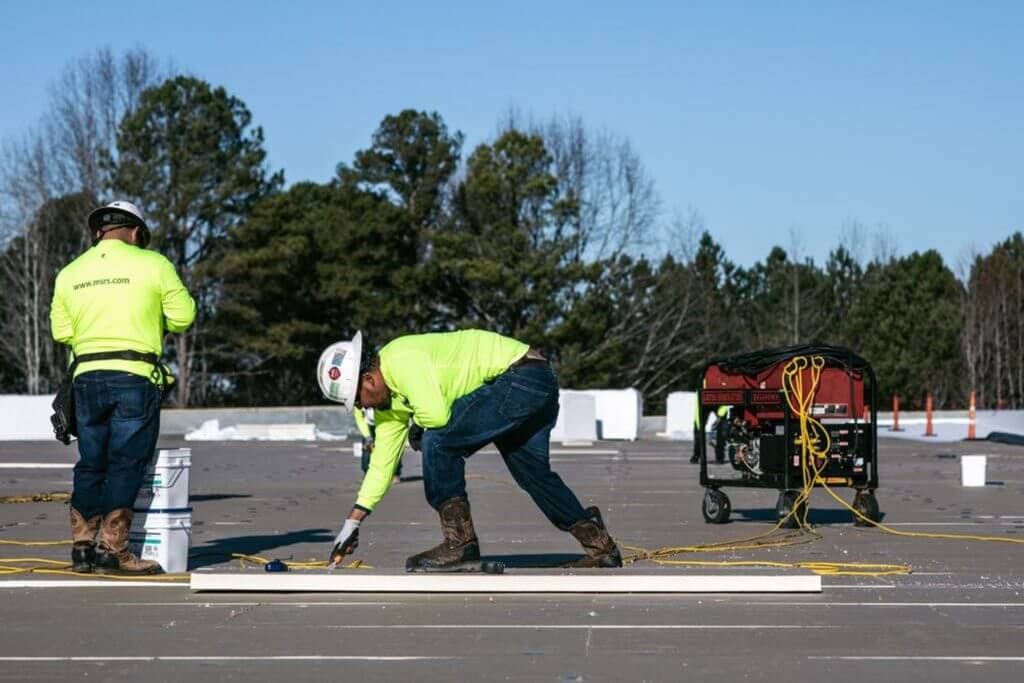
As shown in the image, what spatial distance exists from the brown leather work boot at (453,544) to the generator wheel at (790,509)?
5.55 m

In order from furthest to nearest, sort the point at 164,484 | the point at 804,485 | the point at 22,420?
the point at 22,420 → the point at 804,485 → the point at 164,484

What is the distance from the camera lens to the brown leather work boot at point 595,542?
10406mm

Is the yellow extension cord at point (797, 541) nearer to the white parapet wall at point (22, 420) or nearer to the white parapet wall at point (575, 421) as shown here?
the white parapet wall at point (575, 421)

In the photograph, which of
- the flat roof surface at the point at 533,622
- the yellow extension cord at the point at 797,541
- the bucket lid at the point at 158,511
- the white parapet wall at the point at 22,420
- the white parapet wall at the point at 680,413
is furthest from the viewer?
the white parapet wall at the point at 680,413

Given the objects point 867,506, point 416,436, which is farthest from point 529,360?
point 867,506

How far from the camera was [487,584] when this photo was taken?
9.59m

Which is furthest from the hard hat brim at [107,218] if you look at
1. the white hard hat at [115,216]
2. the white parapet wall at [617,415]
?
the white parapet wall at [617,415]

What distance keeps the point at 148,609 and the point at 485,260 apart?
184 feet

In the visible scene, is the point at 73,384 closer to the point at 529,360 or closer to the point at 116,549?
the point at 116,549

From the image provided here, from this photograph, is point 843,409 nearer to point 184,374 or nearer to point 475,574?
point 475,574

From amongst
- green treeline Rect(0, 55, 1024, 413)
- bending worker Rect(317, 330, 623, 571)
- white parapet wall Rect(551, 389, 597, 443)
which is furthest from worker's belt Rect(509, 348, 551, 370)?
green treeline Rect(0, 55, 1024, 413)

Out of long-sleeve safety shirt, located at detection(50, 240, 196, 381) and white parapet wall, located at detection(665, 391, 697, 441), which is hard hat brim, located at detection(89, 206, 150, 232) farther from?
white parapet wall, located at detection(665, 391, 697, 441)

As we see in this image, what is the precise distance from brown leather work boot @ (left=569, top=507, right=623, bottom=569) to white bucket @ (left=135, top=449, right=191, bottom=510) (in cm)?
261

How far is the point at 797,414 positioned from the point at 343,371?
22.0ft
